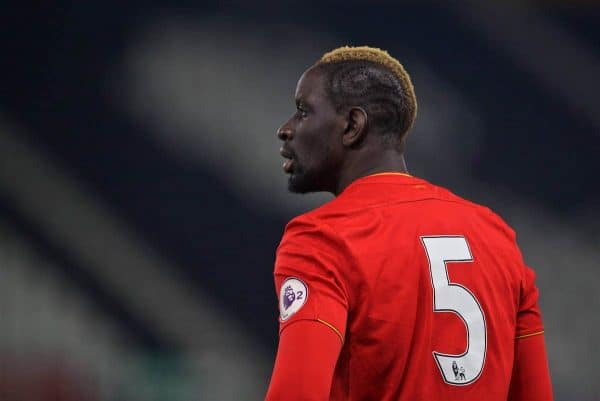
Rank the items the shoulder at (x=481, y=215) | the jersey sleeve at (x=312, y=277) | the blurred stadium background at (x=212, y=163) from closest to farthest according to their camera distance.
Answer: the jersey sleeve at (x=312, y=277) < the shoulder at (x=481, y=215) < the blurred stadium background at (x=212, y=163)

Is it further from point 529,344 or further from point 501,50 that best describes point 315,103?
point 501,50

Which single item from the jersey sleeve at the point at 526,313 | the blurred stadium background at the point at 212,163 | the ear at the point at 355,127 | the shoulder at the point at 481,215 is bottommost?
the jersey sleeve at the point at 526,313

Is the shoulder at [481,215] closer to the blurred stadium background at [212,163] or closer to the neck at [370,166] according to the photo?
the neck at [370,166]

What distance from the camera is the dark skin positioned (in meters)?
1.62

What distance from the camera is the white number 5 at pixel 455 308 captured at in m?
1.46

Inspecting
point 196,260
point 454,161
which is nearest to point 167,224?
point 196,260

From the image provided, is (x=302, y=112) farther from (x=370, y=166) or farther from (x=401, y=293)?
(x=401, y=293)

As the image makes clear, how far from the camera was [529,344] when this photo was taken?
162 centimetres

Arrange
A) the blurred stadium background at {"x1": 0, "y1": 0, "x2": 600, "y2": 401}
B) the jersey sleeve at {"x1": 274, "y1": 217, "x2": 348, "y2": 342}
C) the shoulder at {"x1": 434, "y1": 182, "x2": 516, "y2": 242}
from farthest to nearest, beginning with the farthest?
the blurred stadium background at {"x1": 0, "y1": 0, "x2": 600, "y2": 401} < the shoulder at {"x1": 434, "y1": 182, "x2": 516, "y2": 242} < the jersey sleeve at {"x1": 274, "y1": 217, "x2": 348, "y2": 342}

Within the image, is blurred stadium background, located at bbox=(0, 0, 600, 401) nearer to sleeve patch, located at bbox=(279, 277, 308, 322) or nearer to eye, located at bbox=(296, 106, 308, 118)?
eye, located at bbox=(296, 106, 308, 118)

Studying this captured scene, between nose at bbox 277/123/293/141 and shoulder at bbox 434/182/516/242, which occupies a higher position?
nose at bbox 277/123/293/141

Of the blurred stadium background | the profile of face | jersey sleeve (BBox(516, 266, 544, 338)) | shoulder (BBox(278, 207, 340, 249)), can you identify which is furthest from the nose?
the blurred stadium background

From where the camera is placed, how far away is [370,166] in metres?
1.61

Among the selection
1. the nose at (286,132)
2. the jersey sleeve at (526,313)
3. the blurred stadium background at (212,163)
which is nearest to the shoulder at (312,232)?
the nose at (286,132)
